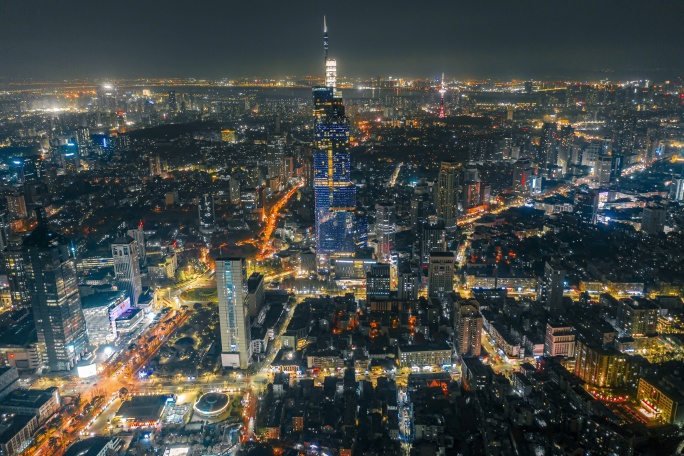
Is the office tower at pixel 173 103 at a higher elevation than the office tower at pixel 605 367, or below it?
higher

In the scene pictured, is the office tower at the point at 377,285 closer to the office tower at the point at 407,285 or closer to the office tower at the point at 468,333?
the office tower at the point at 407,285

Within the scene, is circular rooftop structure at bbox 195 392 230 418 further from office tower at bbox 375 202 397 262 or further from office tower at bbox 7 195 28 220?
office tower at bbox 7 195 28 220

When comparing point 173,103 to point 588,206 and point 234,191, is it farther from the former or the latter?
point 588,206

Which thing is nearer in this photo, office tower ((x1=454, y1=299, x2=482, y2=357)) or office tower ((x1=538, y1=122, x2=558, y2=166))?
office tower ((x1=454, y1=299, x2=482, y2=357))

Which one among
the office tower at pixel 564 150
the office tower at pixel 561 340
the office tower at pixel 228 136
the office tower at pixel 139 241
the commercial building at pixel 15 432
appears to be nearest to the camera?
the commercial building at pixel 15 432

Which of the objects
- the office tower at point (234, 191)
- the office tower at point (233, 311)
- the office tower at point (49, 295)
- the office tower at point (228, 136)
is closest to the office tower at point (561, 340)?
the office tower at point (233, 311)

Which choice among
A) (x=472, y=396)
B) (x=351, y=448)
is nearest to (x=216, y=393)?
(x=351, y=448)

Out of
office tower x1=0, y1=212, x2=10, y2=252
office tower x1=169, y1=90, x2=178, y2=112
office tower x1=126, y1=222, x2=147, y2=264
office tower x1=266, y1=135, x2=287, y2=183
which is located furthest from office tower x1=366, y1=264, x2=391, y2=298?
office tower x1=169, y1=90, x2=178, y2=112
